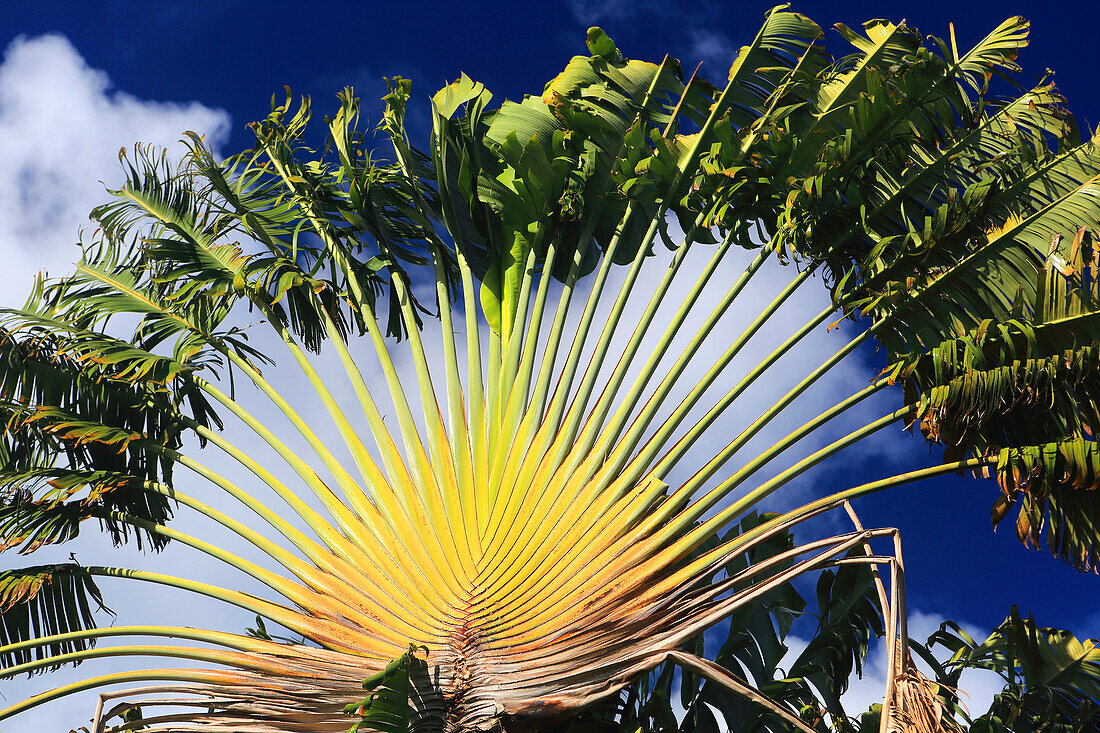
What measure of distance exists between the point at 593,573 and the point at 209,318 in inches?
134

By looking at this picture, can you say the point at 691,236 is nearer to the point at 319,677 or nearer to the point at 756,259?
the point at 756,259

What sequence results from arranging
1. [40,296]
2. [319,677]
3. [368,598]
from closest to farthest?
1. [319,677]
2. [368,598]
3. [40,296]

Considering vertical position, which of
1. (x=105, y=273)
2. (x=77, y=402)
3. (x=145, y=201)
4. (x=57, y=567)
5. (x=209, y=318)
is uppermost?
(x=145, y=201)

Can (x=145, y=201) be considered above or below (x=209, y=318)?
above

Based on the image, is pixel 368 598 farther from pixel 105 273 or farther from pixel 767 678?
pixel 105 273

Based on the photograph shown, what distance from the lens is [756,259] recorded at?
5.42m

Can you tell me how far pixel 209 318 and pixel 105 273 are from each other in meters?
0.92

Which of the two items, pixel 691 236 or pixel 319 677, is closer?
pixel 319 677

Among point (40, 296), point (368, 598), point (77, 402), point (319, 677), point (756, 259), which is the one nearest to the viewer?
point (319, 677)

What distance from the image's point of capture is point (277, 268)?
20.6ft

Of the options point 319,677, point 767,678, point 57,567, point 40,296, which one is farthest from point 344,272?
point 767,678

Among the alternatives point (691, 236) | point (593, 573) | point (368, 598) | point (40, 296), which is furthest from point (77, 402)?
point (691, 236)

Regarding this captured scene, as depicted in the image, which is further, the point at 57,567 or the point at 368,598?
the point at 57,567

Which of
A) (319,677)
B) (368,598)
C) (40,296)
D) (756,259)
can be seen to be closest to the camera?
(319,677)
